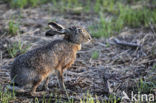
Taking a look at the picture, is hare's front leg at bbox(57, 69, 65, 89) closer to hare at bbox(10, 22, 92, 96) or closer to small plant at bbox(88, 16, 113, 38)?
hare at bbox(10, 22, 92, 96)

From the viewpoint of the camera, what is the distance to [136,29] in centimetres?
833

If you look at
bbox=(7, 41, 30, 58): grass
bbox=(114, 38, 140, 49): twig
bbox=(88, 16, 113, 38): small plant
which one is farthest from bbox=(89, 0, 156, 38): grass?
bbox=(7, 41, 30, 58): grass

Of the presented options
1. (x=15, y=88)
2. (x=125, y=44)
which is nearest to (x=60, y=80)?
(x=15, y=88)

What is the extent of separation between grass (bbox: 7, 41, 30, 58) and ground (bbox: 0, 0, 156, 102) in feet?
0.27

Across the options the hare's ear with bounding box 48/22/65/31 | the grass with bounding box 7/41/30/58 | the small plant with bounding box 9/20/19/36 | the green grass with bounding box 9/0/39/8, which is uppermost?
the hare's ear with bounding box 48/22/65/31

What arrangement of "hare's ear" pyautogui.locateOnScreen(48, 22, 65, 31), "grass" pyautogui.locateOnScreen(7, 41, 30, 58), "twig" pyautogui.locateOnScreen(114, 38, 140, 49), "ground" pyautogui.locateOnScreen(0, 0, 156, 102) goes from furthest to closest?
"twig" pyautogui.locateOnScreen(114, 38, 140, 49), "grass" pyautogui.locateOnScreen(7, 41, 30, 58), "hare's ear" pyautogui.locateOnScreen(48, 22, 65, 31), "ground" pyautogui.locateOnScreen(0, 0, 156, 102)

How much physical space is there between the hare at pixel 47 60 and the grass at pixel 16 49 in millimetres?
1423

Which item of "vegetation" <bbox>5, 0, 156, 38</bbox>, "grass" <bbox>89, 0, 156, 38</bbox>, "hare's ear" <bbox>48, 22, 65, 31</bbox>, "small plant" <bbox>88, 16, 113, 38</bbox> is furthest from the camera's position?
"vegetation" <bbox>5, 0, 156, 38</bbox>

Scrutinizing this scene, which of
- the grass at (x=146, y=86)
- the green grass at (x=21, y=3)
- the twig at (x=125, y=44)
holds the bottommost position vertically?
the grass at (x=146, y=86)

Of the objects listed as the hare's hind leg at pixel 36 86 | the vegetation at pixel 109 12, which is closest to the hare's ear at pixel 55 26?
the hare's hind leg at pixel 36 86

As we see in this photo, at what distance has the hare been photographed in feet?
16.5

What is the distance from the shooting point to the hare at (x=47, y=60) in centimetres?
504

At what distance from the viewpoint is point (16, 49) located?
6922mm

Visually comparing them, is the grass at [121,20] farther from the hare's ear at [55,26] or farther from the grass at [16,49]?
the hare's ear at [55,26]
